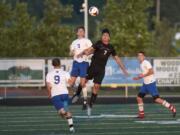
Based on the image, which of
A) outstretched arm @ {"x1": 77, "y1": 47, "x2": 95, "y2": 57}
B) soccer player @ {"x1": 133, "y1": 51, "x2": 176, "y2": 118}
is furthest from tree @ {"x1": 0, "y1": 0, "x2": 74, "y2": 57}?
outstretched arm @ {"x1": 77, "y1": 47, "x2": 95, "y2": 57}

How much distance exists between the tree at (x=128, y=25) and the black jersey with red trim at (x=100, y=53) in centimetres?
1951

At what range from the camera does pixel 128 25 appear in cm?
4053

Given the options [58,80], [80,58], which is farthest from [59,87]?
[80,58]

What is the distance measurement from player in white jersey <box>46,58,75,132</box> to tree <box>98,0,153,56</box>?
22.4m

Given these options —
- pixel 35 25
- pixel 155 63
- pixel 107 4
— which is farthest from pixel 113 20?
pixel 155 63

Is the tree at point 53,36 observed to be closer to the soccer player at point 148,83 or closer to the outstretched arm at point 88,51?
the soccer player at point 148,83

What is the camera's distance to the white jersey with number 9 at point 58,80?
53.1 feet

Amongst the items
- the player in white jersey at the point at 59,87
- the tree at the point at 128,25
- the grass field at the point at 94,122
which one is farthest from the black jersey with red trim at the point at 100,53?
the tree at the point at 128,25

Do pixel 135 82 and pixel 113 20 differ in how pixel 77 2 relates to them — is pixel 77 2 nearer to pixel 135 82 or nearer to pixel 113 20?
pixel 113 20

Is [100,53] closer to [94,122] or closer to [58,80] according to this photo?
[94,122]

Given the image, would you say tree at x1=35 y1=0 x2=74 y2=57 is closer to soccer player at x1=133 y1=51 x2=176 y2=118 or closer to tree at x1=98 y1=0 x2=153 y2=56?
tree at x1=98 y1=0 x2=153 y2=56

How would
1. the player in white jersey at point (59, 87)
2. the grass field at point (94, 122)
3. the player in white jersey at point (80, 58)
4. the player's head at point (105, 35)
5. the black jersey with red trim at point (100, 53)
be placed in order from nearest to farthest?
the player in white jersey at point (59, 87)
the grass field at point (94, 122)
the player's head at point (105, 35)
the black jersey with red trim at point (100, 53)
the player in white jersey at point (80, 58)

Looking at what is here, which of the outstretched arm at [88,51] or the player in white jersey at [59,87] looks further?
the outstretched arm at [88,51]

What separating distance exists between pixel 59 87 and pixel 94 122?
7.49 ft
